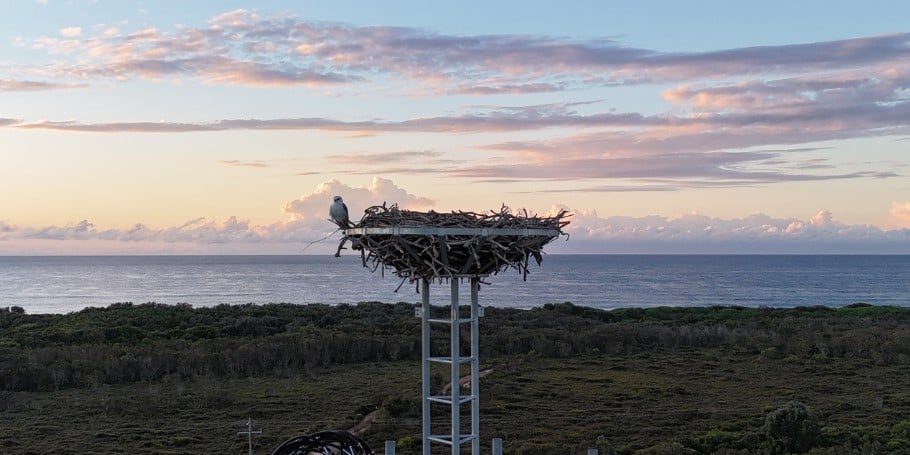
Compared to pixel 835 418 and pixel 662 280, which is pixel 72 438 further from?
pixel 662 280

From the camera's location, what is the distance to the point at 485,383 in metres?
23.4

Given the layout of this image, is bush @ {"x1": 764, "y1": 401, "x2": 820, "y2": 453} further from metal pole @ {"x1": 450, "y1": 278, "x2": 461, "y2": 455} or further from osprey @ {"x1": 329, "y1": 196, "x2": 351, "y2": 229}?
osprey @ {"x1": 329, "y1": 196, "x2": 351, "y2": 229}

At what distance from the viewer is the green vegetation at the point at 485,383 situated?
54.0 feet

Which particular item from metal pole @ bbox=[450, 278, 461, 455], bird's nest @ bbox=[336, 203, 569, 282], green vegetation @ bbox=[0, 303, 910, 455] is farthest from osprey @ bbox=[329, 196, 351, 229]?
green vegetation @ bbox=[0, 303, 910, 455]

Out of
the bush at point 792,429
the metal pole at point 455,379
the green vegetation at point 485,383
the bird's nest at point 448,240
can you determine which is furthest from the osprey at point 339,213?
the bush at point 792,429

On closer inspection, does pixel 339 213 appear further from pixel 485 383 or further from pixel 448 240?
pixel 485 383

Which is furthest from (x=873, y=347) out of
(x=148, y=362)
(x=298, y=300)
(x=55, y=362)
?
(x=298, y=300)

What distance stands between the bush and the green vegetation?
32 mm

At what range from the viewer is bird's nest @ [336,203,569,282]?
693 centimetres

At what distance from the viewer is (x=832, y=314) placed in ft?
154

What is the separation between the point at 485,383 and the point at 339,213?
55.0ft

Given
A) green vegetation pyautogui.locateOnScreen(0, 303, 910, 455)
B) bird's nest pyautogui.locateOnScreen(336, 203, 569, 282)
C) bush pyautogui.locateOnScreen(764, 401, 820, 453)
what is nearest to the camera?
bird's nest pyautogui.locateOnScreen(336, 203, 569, 282)

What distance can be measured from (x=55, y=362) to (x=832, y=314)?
38.7m

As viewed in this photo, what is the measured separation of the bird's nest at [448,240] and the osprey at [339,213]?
0.06 metres
